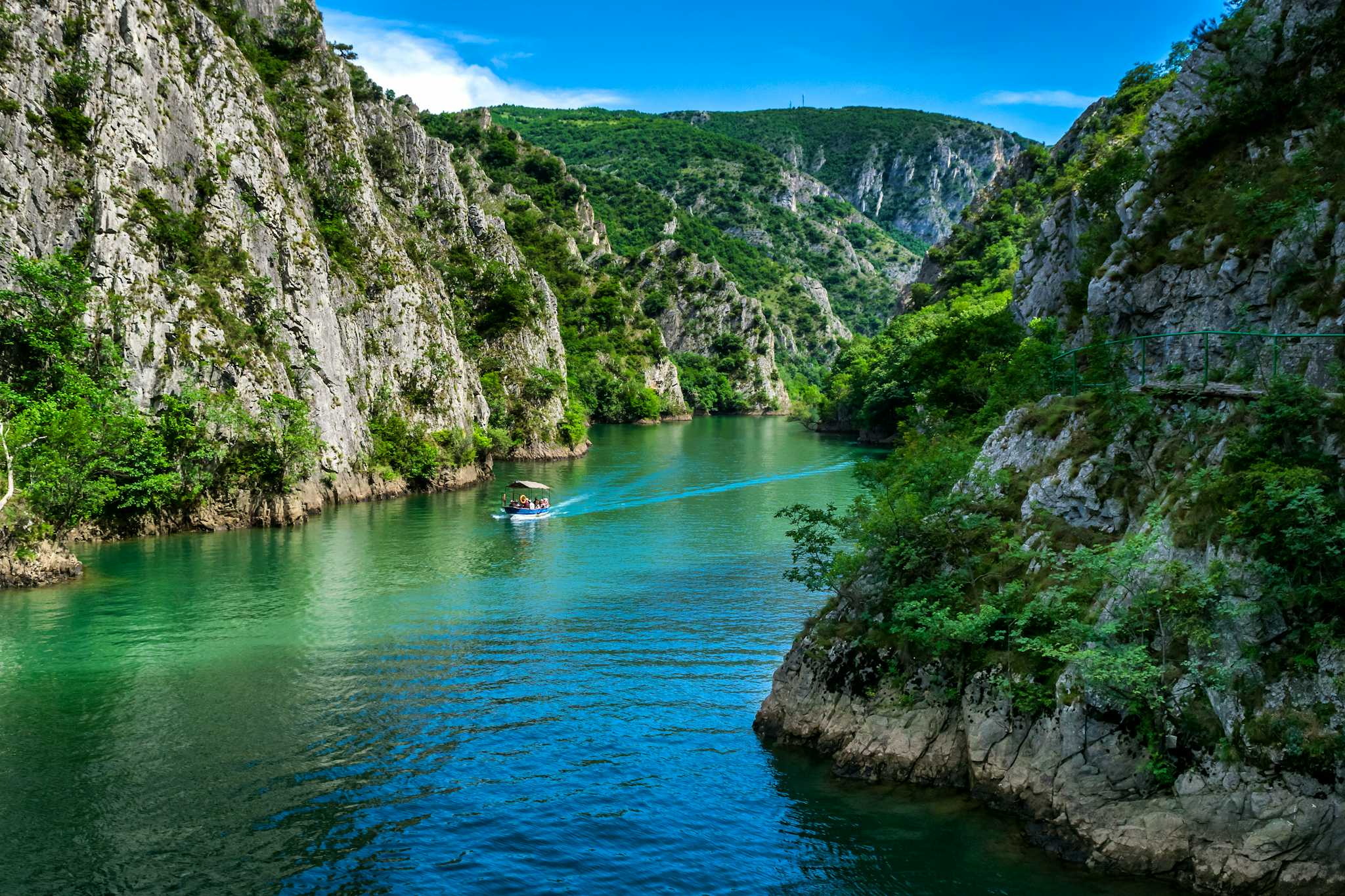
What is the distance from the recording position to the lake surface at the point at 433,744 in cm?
1648

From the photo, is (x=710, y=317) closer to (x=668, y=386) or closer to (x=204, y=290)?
(x=668, y=386)

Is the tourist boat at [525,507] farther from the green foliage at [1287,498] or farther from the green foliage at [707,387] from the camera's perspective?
the green foliage at [707,387]

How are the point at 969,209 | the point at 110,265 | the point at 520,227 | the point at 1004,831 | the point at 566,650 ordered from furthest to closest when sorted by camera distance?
the point at 520,227
the point at 969,209
the point at 110,265
the point at 566,650
the point at 1004,831

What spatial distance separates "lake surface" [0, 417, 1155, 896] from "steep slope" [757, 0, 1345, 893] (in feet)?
4.73

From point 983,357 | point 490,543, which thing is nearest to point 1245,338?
point 983,357

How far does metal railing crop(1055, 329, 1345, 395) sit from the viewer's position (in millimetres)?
18469

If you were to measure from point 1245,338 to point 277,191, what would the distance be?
59.3 m

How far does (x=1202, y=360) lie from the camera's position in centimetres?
2289

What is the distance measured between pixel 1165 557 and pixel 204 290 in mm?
52650

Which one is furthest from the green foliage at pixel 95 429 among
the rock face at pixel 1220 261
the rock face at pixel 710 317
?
the rock face at pixel 710 317

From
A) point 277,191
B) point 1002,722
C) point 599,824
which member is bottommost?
point 599,824

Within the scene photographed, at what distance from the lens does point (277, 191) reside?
204 ft

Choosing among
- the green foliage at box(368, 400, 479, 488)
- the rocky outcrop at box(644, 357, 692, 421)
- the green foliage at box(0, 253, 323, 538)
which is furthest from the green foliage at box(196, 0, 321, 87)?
the rocky outcrop at box(644, 357, 692, 421)

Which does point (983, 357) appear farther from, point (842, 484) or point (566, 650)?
point (566, 650)
